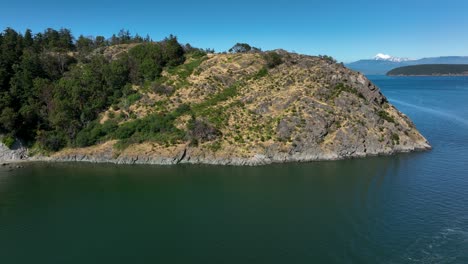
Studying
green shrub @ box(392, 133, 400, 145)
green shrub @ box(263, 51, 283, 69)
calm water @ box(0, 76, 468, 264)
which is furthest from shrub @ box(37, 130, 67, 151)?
green shrub @ box(392, 133, 400, 145)

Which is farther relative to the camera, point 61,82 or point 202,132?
point 61,82

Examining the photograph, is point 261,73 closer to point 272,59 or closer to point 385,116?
point 272,59

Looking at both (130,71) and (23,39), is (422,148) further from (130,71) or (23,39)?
(23,39)

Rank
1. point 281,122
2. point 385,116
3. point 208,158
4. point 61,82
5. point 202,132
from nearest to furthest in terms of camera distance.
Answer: point 208,158, point 202,132, point 281,122, point 385,116, point 61,82

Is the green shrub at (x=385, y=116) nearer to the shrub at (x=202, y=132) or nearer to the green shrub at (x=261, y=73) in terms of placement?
the green shrub at (x=261, y=73)

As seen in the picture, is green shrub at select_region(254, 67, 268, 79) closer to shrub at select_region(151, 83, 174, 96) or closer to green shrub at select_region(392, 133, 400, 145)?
shrub at select_region(151, 83, 174, 96)

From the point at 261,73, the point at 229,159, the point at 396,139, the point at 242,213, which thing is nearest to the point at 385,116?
the point at 396,139

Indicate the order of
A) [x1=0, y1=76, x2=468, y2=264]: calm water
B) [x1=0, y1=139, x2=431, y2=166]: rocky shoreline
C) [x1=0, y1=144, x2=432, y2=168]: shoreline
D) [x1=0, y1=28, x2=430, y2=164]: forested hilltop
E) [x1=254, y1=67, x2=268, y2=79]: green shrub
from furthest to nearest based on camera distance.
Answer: [x1=254, y1=67, x2=268, y2=79]: green shrub < [x1=0, y1=28, x2=430, y2=164]: forested hilltop < [x1=0, y1=139, x2=431, y2=166]: rocky shoreline < [x1=0, y1=144, x2=432, y2=168]: shoreline < [x1=0, y1=76, x2=468, y2=264]: calm water
